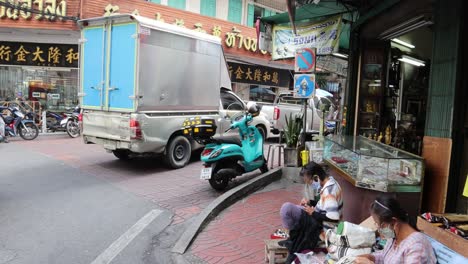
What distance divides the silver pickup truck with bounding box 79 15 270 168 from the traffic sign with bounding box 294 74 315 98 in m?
1.55

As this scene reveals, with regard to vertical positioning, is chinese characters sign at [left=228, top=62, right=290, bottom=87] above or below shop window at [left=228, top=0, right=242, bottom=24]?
below

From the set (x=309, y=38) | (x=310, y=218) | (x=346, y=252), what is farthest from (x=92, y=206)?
(x=309, y=38)

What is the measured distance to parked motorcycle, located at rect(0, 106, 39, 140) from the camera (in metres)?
12.4

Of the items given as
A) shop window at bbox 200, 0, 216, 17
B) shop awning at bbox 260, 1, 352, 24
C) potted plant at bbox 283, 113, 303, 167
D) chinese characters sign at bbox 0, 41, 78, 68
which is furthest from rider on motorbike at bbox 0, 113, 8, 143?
shop window at bbox 200, 0, 216, 17

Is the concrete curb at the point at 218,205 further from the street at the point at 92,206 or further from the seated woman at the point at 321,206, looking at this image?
the seated woman at the point at 321,206

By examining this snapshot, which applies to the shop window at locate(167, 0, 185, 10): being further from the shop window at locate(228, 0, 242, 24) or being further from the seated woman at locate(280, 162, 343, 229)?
the seated woman at locate(280, 162, 343, 229)

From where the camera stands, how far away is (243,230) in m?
5.04

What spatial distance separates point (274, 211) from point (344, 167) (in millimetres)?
1265

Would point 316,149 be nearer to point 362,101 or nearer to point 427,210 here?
point 362,101

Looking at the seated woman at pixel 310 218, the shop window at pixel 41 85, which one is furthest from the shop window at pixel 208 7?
the seated woman at pixel 310 218

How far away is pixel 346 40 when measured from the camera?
9891mm

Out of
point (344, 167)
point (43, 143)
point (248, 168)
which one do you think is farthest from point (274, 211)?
point (43, 143)

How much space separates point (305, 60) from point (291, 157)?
200 centimetres

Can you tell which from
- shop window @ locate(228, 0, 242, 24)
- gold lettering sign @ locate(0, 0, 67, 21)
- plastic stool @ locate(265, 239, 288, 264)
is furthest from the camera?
shop window @ locate(228, 0, 242, 24)
